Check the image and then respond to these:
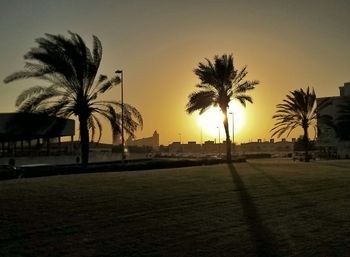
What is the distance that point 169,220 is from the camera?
31.5 ft

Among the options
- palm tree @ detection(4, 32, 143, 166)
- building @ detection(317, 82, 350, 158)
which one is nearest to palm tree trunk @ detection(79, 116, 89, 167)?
palm tree @ detection(4, 32, 143, 166)

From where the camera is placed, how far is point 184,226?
9070 millimetres

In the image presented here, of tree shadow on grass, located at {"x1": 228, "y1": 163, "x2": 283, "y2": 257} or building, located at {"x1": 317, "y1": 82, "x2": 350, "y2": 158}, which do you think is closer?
tree shadow on grass, located at {"x1": 228, "y1": 163, "x2": 283, "y2": 257}

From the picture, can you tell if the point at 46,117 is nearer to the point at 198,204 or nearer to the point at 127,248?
the point at 198,204

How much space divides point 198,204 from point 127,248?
14.4 feet

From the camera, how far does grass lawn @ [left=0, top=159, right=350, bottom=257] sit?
7.46 metres

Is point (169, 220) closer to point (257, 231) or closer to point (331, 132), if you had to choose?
point (257, 231)

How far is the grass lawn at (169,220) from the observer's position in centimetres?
746

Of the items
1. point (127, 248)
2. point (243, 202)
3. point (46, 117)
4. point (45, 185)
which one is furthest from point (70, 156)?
point (127, 248)

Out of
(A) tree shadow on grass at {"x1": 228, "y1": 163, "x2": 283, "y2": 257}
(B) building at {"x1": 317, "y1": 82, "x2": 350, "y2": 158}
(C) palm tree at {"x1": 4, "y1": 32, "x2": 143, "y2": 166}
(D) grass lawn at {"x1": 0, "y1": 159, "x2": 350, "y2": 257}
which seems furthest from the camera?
(B) building at {"x1": 317, "y1": 82, "x2": 350, "y2": 158}

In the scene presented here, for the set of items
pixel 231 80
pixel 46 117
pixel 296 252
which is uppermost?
pixel 231 80

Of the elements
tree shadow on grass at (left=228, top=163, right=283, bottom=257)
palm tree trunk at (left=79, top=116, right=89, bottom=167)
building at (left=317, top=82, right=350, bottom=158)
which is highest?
Answer: building at (left=317, top=82, right=350, bottom=158)

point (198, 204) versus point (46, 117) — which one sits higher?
point (46, 117)

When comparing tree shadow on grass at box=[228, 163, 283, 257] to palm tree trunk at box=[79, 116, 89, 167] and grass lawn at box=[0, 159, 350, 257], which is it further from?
palm tree trunk at box=[79, 116, 89, 167]
